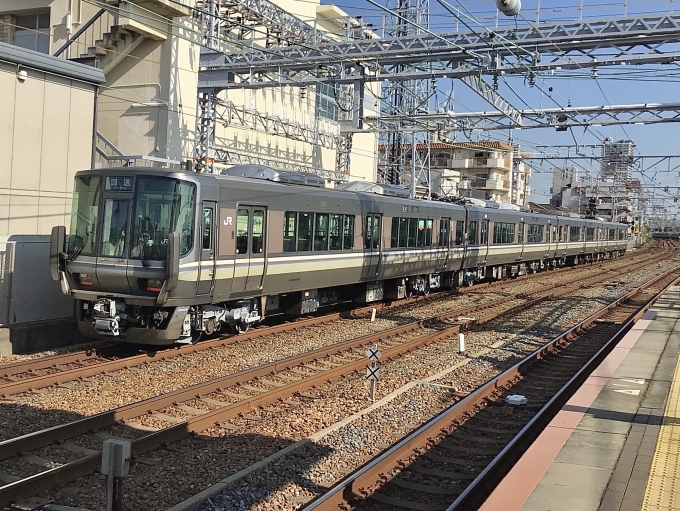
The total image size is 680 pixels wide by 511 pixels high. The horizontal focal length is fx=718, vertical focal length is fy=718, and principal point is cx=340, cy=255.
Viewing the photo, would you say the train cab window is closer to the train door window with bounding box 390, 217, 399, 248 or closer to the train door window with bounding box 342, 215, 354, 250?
the train door window with bounding box 342, 215, 354, 250

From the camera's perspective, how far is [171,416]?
812cm

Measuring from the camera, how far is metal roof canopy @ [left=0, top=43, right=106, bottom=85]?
40.4 ft

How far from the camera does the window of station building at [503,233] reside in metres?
26.7

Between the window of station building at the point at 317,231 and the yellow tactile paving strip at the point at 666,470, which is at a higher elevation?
the window of station building at the point at 317,231

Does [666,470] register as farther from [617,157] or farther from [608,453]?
[617,157]

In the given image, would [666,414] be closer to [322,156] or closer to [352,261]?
[352,261]

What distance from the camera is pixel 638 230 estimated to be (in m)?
86.5

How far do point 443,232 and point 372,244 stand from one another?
522 cm

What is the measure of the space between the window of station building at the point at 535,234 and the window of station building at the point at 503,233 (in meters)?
2.75

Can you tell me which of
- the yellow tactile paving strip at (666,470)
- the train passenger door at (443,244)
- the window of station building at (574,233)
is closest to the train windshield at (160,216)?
the yellow tactile paving strip at (666,470)

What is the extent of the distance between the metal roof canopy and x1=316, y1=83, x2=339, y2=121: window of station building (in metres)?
19.0

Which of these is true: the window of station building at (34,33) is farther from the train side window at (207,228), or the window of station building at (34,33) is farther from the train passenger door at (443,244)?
the train side window at (207,228)

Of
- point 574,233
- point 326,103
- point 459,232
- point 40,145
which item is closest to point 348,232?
point 40,145

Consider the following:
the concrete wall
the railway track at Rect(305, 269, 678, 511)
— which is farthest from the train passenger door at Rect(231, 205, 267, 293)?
the railway track at Rect(305, 269, 678, 511)
